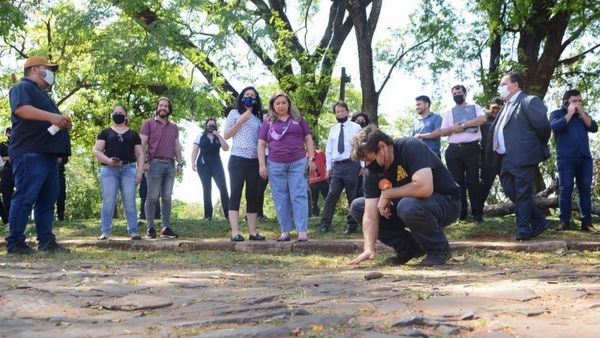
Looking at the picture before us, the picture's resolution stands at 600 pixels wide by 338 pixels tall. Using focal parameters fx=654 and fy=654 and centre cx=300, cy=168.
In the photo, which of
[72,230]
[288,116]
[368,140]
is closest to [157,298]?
[368,140]

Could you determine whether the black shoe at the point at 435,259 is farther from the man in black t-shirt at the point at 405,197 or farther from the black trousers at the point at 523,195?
the black trousers at the point at 523,195

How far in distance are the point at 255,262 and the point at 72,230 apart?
202 inches

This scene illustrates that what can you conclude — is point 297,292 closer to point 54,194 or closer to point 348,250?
point 348,250

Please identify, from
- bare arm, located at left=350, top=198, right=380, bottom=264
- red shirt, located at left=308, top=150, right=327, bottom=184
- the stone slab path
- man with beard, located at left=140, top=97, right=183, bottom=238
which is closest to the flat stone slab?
the stone slab path

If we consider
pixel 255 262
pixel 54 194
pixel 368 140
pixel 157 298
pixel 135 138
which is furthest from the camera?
pixel 135 138

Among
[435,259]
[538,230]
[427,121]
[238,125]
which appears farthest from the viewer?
[427,121]

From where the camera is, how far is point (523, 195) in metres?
7.50

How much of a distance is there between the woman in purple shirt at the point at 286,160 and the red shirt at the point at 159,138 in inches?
67.4

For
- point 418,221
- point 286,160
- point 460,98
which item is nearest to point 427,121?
point 460,98

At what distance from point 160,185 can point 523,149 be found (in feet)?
15.5

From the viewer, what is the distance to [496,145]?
7.94m

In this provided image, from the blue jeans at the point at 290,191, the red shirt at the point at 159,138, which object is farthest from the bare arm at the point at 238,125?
the red shirt at the point at 159,138

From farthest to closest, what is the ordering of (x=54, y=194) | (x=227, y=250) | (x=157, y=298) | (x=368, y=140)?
(x=227, y=250)
(x=54, y=194)
(x=368, y=140)
(x=157, y=298)

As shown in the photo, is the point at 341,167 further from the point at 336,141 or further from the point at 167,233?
the point at 167,233
